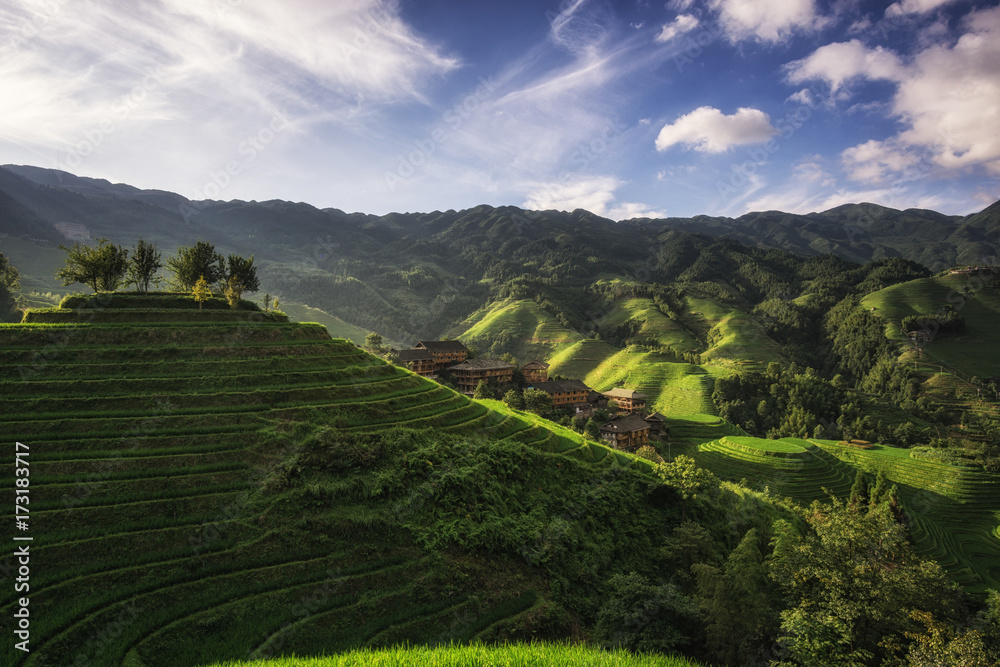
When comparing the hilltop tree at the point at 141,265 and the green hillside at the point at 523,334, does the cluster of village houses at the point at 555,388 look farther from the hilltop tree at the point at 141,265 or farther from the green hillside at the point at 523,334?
the green hillside at the point at 523,334

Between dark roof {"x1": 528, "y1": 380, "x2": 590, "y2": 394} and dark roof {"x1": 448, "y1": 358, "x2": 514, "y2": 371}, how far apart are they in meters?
7.81

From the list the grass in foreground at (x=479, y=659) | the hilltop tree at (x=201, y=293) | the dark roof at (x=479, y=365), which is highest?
the hilltop tree at (x=201, y=293)

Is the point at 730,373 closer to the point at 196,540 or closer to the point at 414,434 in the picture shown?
the point at 414,434

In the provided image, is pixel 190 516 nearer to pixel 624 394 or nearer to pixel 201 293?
pixel 201 293

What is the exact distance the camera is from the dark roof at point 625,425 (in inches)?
2808

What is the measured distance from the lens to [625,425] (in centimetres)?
7344

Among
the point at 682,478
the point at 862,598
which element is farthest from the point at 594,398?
the point at 862,598

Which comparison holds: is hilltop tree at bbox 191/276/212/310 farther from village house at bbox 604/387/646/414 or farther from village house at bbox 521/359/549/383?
village house at bbox 604/387/646/414

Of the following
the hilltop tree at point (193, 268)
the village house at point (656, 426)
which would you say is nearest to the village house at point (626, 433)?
the village house at point (656, 426)

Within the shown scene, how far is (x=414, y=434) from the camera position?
2828cm

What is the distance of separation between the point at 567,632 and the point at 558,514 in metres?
7.54

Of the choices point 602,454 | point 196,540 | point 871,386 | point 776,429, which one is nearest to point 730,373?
point 776,429

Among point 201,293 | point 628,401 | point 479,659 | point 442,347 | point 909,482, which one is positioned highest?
point 201,293

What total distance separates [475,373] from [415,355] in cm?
1239
